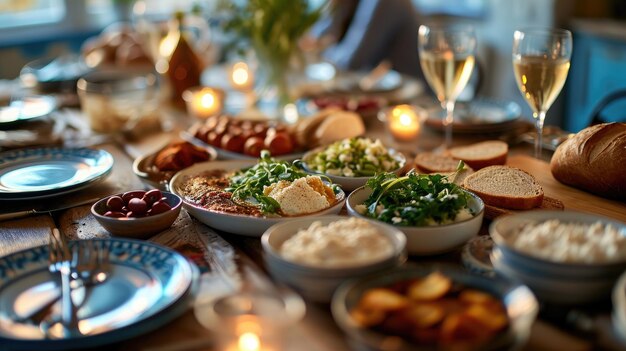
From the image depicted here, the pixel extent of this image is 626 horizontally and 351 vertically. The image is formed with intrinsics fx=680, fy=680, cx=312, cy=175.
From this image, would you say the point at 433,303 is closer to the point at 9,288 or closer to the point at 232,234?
the point at 232,234

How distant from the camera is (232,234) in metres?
1.47

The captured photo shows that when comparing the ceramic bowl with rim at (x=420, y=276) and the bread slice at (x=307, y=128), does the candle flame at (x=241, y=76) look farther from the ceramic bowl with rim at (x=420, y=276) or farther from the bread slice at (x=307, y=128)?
the ceramic bowl with rim at (x=420, y=276)

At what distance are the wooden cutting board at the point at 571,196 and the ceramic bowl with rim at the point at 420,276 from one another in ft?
1.93

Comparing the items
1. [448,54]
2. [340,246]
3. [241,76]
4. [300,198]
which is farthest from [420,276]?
[241,76]

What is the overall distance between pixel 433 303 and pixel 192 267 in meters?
0.45

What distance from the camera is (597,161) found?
5.19 feet

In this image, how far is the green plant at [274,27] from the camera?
2580mm

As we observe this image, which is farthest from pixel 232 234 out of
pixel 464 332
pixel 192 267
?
pixel 464 332

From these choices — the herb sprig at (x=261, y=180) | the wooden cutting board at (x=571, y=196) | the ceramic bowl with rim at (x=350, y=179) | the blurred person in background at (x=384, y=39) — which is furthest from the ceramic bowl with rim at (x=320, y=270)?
the blurred person in background at (x=384, y=39)

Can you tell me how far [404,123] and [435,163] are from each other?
0.34 m

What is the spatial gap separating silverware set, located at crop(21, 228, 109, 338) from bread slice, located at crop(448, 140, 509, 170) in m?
0.99

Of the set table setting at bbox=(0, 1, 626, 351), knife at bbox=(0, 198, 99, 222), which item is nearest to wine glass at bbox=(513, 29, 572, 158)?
table setting at bbox=(0, 1, 626, 351)

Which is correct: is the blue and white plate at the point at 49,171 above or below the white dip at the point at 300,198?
below

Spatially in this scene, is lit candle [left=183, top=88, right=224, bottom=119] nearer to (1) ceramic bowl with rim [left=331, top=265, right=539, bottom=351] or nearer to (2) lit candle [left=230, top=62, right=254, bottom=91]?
(2) lit candle [left=230, top=62, right=254, bottom=91]
